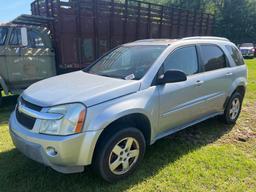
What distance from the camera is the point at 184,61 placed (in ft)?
13.0

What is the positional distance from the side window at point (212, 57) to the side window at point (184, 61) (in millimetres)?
257

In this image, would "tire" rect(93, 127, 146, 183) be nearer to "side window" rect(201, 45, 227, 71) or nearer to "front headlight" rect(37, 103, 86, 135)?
"front headlight" rect(37, 103, 86, 135)

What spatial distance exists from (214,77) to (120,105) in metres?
2.16

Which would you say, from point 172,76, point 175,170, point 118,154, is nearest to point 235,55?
point 172,76

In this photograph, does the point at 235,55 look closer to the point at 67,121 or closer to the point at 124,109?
the point at 124,109

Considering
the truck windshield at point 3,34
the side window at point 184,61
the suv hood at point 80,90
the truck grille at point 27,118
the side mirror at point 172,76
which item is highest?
the truck windshield at point 3,34

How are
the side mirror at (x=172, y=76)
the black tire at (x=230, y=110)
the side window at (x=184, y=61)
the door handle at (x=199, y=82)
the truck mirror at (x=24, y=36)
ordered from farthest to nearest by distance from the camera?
the truck mirror at (x=24, y=36) → the black tire at (x=230, y=110) → the door handle at (x=199, y=82) → the side window at (x=184, y=61) → the side mirror at (x=172, y=76)

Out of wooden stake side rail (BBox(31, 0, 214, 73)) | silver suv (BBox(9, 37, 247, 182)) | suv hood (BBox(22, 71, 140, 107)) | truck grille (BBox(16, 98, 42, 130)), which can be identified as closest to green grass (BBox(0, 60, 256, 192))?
silver suv (BBox(9, 37, 247, 182))

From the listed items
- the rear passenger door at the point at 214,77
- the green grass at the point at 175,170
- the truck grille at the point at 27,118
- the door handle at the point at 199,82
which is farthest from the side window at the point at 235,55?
the truck grille at the point at 27,118

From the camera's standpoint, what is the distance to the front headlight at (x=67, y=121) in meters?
2.70

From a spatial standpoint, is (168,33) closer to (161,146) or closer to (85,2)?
(85,2)

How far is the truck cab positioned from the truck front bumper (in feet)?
13.6

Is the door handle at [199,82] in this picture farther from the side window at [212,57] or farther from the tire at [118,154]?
the tire at [118,154]

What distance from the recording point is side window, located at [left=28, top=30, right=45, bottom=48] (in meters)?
6.91
